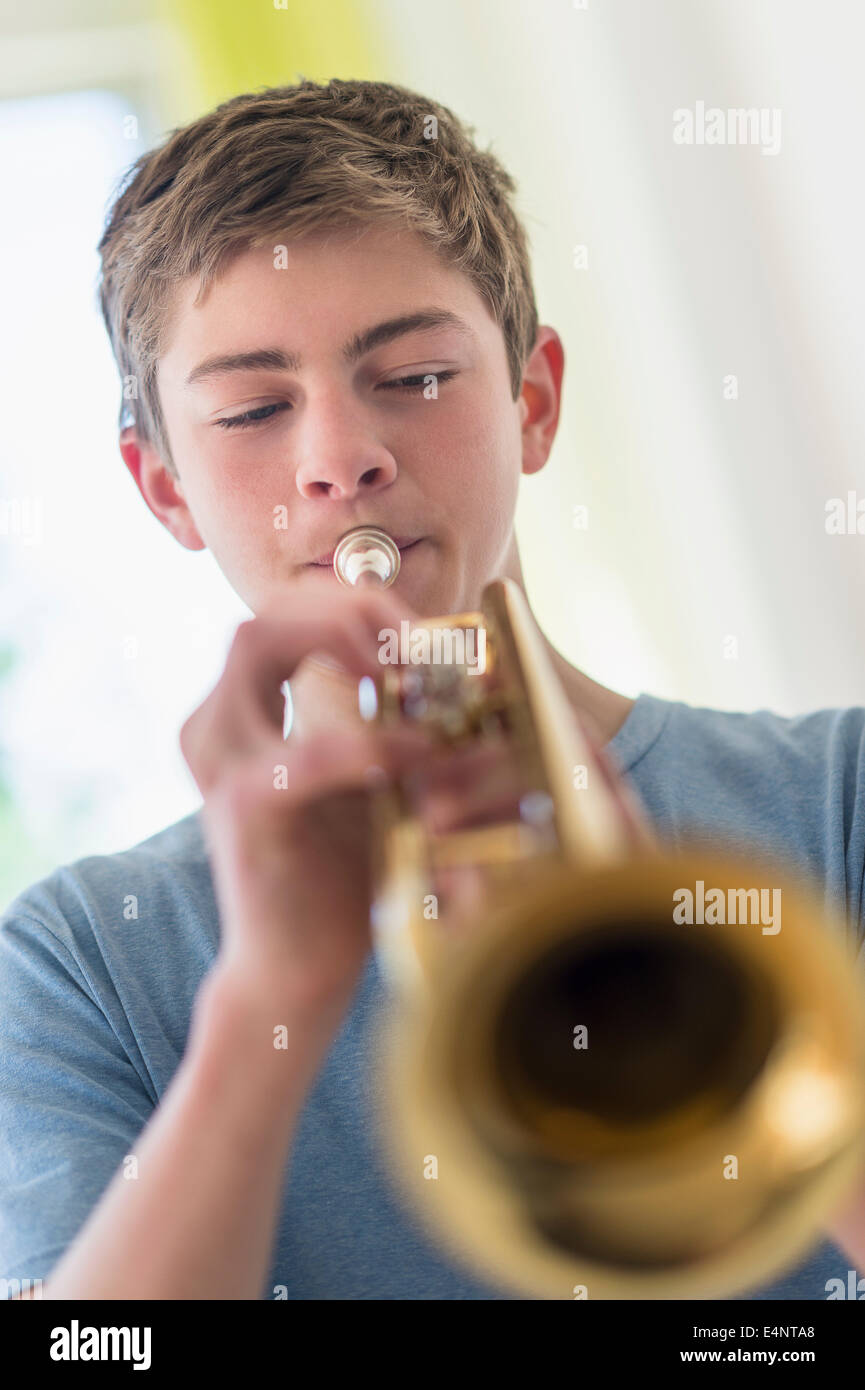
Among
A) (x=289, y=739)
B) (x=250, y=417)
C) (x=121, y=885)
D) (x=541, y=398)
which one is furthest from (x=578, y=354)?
(x=289, y=739)

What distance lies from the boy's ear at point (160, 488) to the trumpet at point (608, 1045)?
72 centimetres

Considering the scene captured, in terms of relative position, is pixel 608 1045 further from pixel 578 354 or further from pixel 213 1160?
pixel 578 354

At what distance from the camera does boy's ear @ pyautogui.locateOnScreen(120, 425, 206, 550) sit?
4.60 ft

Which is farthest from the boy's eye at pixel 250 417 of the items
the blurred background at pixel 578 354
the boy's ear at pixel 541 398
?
the blurred background at pixel 578 354

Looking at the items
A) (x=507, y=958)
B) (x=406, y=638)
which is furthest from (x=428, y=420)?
(x=507, y=958)

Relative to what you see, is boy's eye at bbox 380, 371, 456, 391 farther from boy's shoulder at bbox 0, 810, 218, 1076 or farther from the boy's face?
boy's shoulder at bbox 0, 810, 218, 1076

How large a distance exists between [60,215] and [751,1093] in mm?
2722

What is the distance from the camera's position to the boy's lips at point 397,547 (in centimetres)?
119

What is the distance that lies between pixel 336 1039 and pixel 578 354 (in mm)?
1941

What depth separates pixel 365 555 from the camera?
1153 mm

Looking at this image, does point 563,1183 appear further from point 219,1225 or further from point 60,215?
point 60,215

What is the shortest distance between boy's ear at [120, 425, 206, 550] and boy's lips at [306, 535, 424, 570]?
242 millimetres

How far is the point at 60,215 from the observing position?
2844 mm

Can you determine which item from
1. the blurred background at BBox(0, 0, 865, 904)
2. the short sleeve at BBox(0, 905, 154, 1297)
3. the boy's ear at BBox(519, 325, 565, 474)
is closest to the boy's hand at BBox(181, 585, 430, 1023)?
the short sleeve at BBox(0, 905, 154, 1297)
